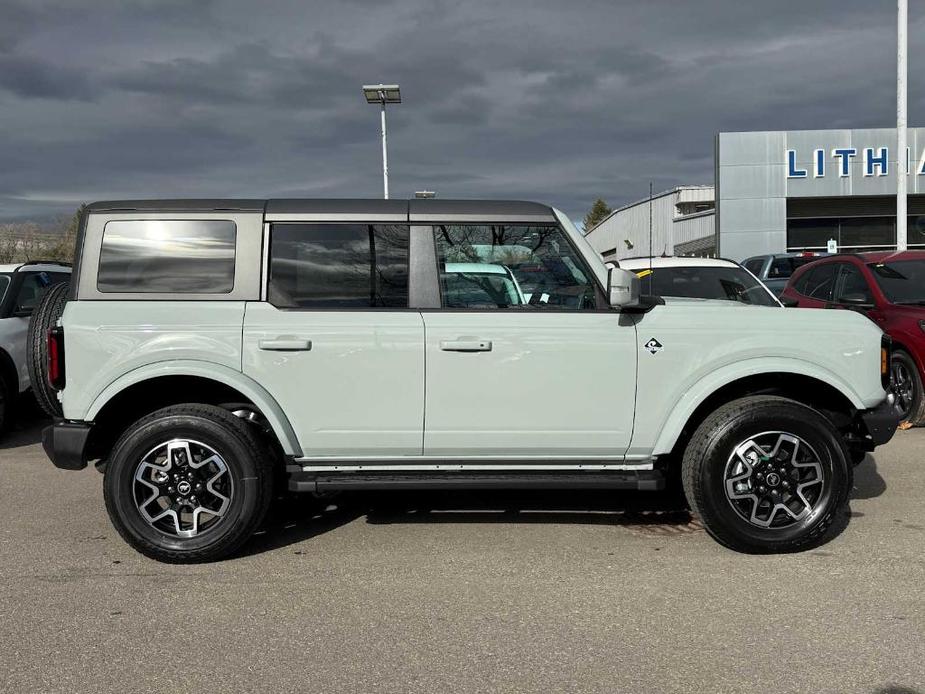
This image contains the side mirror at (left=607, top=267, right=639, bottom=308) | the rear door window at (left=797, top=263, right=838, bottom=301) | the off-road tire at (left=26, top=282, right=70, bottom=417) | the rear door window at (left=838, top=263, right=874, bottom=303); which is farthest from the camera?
the rear door window at (left=797, top=263, right=838, bottom=301)

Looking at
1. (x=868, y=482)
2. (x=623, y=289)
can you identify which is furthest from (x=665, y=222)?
(x=623, y=289)

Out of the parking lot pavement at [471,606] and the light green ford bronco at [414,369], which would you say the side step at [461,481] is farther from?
the parking lot pavement at [471,606]

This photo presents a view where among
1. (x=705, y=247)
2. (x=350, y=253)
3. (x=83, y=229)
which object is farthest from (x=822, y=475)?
(x=705, y=247)

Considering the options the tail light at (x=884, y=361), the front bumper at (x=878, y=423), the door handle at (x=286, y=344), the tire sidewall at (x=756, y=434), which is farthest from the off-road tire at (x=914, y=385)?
the door handle at (x=286, y=344)

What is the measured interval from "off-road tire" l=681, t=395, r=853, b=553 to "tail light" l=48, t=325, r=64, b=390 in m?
3.36

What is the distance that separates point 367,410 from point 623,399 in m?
1.36

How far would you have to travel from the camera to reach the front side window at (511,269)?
443 centimetres

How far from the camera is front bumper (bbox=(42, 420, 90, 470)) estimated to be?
170 inches

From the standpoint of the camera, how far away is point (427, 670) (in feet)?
10.3

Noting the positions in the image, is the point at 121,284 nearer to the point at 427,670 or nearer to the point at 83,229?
the point at 83,229

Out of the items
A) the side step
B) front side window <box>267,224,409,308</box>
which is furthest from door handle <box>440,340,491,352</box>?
the side step

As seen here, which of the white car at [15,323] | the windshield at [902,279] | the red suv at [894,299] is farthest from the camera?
the windshield at [902,279]

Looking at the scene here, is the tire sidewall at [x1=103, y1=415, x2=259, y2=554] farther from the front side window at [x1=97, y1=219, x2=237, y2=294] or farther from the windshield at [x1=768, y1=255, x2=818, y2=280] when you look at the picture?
the windshield at [x1=768, y1=255, x2=818, y2=280]

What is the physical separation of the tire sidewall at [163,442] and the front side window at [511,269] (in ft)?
4.49
